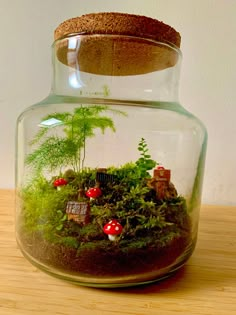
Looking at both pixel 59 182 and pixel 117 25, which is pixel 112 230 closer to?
pixel 59 182

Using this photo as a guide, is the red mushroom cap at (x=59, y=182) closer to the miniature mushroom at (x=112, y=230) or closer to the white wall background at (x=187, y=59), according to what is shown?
the miniature mushroom at (x=112, y=230)

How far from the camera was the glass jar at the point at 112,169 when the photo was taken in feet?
1.43

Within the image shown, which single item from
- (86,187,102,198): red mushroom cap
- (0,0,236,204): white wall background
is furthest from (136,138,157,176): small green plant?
(0,0,236,204): white wall background

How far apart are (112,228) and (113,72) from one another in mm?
296

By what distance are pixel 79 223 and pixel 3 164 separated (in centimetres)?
67

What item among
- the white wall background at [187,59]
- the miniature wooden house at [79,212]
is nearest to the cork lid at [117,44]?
the miniature wooden house at [79,212]

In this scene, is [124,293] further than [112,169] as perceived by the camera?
No

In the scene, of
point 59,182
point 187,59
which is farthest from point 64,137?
point 187,59

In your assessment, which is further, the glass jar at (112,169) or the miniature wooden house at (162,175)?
the miniature wooden house at (162,175)

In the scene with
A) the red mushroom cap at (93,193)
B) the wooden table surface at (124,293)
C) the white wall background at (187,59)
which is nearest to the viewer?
the wooden table surface at (124,293)

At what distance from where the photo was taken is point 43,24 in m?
0.93

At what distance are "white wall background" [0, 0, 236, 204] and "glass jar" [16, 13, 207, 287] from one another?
338 mm

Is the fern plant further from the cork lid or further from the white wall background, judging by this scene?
the white wall background

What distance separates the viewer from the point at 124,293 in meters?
0.43
